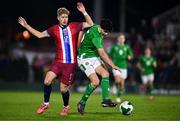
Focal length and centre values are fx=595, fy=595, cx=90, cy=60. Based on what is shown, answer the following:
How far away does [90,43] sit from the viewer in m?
15.1

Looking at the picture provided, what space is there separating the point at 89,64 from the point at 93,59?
20 cm

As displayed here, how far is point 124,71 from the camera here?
23.7 metres

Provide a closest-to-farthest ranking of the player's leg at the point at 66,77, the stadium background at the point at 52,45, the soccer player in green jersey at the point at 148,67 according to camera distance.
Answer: the player's leg at the point at 66,77, the soccer player in green jersey at the point at 148,67, the stadium background at the point at 52,45

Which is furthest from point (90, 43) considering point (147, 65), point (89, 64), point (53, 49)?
point (53, 49)

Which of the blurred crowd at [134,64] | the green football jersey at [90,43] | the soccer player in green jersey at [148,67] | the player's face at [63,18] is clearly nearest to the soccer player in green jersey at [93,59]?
the green football jersey at [90,43]

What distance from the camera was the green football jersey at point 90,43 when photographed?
1481 centimetres

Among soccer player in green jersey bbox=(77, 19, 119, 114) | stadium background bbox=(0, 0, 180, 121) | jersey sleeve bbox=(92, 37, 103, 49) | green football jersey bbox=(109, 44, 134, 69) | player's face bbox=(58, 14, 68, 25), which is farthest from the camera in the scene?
stadium background bbox=(0, 0, 180, 121)

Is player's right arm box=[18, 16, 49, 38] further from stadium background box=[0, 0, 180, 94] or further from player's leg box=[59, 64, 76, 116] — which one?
stadium background box=[0, 0, 180, 94]

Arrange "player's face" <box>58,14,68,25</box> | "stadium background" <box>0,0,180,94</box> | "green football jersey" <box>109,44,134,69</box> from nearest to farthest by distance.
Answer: "player's face" <box>58,14,68,25</box> → "green football jersey" <box>109,44,134,69</box> → "stadium background" <box>0,0,180,94</box>

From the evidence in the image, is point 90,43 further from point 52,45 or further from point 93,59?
point 52,45

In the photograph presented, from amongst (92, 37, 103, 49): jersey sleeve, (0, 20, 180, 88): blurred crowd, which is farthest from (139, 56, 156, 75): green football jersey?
(92, 37, 103, 49): jersey sleeve

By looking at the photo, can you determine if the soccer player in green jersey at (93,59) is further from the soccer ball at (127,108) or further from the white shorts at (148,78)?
the white shorts at (148,78)

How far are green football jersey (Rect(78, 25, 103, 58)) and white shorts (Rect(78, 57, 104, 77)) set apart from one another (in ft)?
0.35

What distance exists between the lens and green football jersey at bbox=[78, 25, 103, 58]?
14.8 metres
